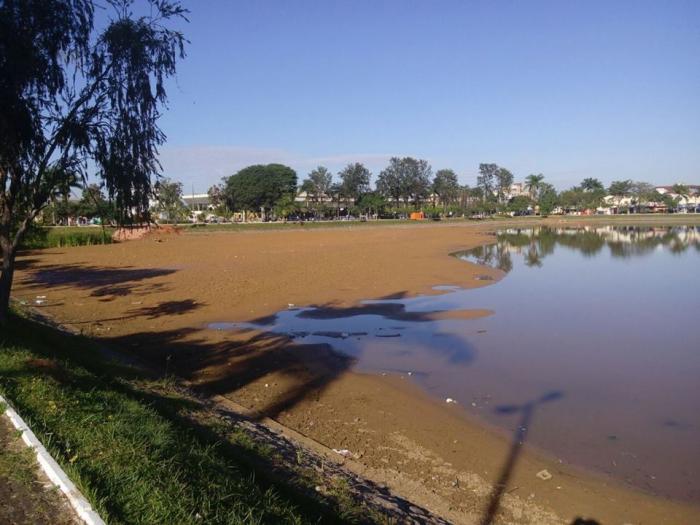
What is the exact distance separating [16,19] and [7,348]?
4882mm

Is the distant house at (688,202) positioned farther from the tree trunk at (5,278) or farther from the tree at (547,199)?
the tree trunk at (5,278)

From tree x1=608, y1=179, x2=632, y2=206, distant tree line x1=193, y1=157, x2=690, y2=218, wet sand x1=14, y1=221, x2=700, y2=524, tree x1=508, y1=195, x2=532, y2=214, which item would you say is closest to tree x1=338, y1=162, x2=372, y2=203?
distant tree line x1=193, y1=157, x2=690, y2=218

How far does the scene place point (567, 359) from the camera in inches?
494

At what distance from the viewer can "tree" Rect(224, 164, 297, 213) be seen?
106 m

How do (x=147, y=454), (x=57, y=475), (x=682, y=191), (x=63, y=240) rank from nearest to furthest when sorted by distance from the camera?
(x=57, y=475)
(x=147, y=454)
(x=63, y=240)
(x=682, y=191)

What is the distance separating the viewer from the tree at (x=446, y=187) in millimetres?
129750

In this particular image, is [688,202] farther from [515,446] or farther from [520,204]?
[515,446]

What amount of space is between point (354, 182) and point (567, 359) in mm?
112606

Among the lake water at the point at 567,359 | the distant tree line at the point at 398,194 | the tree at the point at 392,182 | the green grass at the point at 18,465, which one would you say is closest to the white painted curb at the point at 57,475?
the green grass at the point at 18,465

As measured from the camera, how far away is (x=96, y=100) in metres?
9.55

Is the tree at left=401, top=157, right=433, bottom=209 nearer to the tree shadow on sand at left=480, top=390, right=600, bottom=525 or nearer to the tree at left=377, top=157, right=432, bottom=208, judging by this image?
the tree at left=377, top=157, right=432, bottom=208

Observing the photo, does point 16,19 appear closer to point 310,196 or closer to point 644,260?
point 644,260

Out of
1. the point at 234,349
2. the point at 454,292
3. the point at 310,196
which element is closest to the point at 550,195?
the point at 310,196

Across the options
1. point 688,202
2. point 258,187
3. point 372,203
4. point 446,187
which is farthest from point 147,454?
point 688,202
